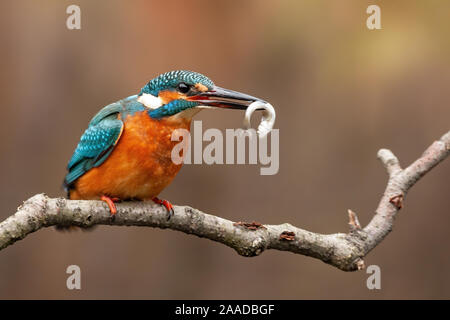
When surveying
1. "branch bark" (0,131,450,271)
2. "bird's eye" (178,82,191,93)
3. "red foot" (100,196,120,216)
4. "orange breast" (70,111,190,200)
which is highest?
"bird's eye" (178,82,191,93)

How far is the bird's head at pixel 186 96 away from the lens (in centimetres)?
288

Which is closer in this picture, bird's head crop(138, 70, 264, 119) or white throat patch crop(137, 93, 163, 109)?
bird's head crop(138, 70, 264, 119)

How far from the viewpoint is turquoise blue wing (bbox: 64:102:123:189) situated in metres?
3.03

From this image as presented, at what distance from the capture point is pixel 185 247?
5426mm

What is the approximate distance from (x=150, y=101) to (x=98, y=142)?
1.07 feet

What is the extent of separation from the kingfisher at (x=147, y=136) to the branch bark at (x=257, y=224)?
0.45 ft

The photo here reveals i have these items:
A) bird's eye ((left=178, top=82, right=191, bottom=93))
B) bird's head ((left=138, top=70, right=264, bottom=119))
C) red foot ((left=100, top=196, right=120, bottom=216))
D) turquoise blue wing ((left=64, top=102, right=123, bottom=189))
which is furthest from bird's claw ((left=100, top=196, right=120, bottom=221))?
bird's eye ((left=178, top=82, right=191, bottom=93))

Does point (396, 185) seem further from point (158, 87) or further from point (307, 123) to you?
point (307, 123)

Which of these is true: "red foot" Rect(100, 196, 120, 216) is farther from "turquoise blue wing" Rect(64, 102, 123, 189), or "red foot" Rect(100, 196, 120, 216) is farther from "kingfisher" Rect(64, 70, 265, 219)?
"turquoise blue wing" Rect(64, 102, 123, 189)

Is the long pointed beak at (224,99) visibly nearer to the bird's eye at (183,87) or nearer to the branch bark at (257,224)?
the bird's eye at (183,87)

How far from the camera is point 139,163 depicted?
295 cm

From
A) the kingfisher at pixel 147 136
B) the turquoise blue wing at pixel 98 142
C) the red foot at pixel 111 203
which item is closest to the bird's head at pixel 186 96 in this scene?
the kingfisher at pixel 147 136

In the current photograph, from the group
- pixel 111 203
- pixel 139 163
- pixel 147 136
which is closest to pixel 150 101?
pixel 147 136

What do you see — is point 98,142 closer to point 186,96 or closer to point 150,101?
point 150,101
